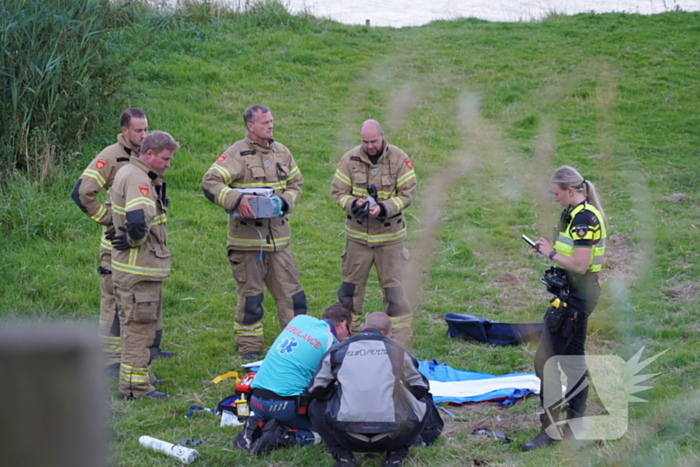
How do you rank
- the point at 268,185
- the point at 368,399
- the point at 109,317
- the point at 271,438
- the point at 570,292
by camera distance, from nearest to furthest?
the point at 368,399, the point at 570,292, the point at 271,438, the point at 109,317, the point at 268,185

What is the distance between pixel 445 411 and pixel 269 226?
2.46 metres

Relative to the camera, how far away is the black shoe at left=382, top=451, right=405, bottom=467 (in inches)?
186

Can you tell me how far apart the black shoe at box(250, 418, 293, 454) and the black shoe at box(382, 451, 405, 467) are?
0.77 m

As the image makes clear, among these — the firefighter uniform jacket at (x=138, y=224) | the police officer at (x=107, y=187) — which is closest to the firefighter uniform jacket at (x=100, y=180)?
the police officer at (x=107, y=187)

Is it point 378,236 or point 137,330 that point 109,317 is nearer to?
point 137,330

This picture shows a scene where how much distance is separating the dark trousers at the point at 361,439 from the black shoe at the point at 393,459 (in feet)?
0.07

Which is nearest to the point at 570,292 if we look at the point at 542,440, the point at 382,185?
the point at 542,440

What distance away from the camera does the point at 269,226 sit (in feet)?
22.4

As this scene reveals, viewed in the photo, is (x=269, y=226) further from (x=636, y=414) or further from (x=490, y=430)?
(x=636, y=414)

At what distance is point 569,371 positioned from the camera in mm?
5004

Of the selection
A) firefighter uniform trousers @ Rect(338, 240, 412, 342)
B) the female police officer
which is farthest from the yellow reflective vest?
firefighter uniform trousers @ Rect(338, 240, 412, 342)

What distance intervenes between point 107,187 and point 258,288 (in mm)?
1723

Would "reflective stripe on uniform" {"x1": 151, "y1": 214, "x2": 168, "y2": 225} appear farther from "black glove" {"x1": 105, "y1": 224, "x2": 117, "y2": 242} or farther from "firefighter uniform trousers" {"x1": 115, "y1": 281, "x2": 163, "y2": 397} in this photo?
"firefighter uniform trousers" {"x1": 115, "y1": 281, "x2": 163, "y2": 397}

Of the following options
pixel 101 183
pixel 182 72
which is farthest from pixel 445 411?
pixel 182 72
